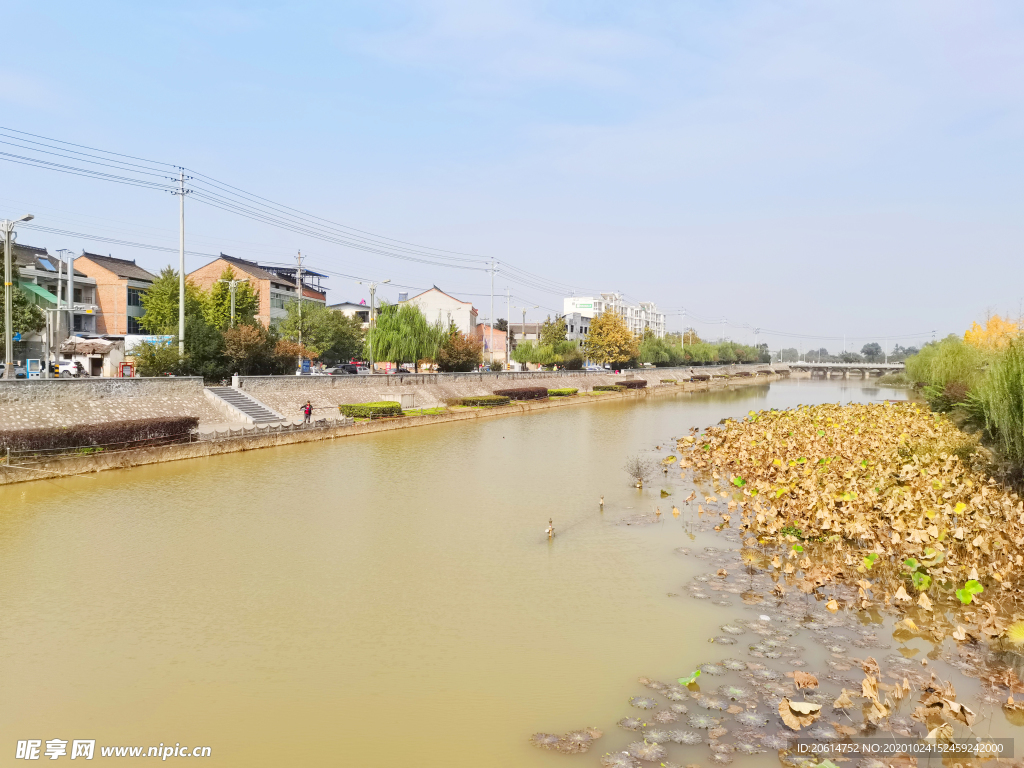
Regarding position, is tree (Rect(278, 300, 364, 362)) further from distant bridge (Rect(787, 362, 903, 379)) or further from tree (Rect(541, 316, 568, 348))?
distant bridge (Rect(787, 362, 903, 379))

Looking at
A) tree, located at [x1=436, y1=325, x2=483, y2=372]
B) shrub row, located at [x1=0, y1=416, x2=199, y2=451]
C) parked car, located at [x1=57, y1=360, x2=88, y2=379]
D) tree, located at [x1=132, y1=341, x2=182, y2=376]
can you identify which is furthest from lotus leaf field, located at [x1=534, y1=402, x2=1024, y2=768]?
tree, located at [x1=436, y1=325, x2=483, y2=372]

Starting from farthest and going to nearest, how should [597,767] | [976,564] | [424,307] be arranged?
1. [424,307]
2. [976,564]
3. [597,767]

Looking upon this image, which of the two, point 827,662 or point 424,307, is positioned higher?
point 424,307

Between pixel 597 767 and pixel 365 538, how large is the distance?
9.37 m

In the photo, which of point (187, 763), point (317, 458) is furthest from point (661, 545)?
point (317, 458)

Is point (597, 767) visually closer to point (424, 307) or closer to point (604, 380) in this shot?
point (604, 380)

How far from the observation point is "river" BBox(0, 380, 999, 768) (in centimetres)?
787

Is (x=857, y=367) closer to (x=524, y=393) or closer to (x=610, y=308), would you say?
(x=610, y=308)

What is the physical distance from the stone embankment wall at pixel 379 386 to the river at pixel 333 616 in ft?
44.9

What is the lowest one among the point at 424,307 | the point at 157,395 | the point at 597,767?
the point at 597,767

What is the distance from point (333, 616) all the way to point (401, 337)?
44.2m

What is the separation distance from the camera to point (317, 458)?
26000mm

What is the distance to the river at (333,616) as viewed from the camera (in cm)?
787

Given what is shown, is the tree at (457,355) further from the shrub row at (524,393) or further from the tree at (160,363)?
the tree at (160,363)
